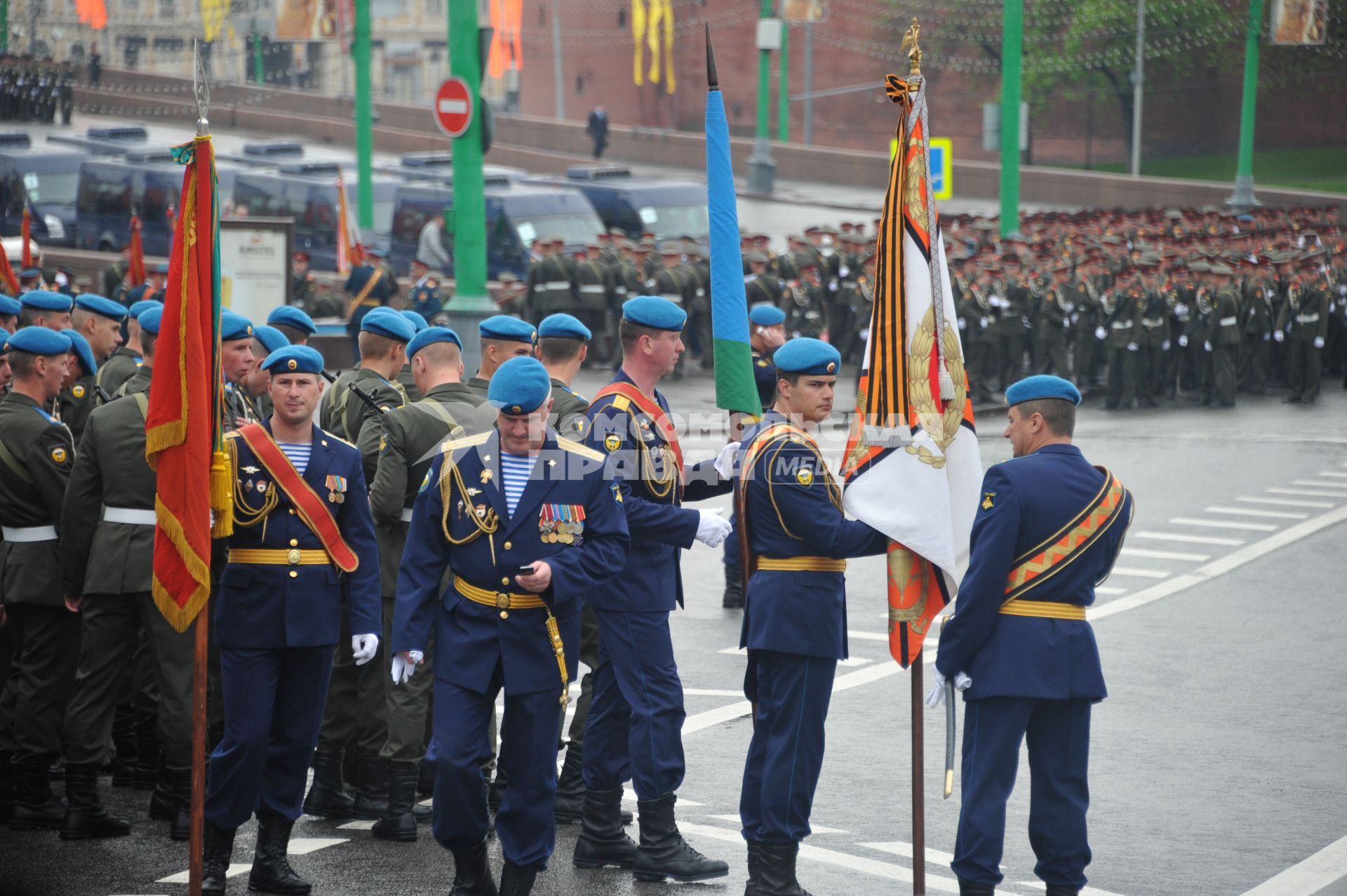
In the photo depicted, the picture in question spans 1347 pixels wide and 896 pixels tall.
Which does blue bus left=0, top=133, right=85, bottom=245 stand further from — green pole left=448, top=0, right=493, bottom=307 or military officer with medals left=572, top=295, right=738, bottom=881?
military officer with medals left=572, top=295, right=738, bottom=881

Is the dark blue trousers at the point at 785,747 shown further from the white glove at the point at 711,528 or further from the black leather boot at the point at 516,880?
the black leather boot at the point at 516,880

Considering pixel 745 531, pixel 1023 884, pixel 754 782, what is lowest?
pixel 1023 884

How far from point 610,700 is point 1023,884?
5.95 ft

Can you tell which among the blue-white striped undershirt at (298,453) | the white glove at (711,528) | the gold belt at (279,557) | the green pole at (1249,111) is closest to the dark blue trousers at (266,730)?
the gold belt at (279,557)

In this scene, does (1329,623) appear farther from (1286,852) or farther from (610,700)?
(610,700)

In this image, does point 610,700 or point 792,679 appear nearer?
point 792,679

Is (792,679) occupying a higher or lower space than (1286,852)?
higher

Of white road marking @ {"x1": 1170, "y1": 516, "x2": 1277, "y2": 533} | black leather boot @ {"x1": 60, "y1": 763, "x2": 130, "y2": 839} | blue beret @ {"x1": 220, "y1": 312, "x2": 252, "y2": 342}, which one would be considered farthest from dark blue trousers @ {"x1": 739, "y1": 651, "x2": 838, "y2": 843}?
white road marking @ {"x1": 1170, "y1": 516, "x2": 1277, "y2": 533}

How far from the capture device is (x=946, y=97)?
198 feet

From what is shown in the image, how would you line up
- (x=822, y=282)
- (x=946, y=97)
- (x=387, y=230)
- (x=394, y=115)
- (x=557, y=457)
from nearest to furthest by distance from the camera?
(x=557, y=457)
(x=822, y=282)
(x=387, y=230)
(x=394, y=115)
(x=946, y=97)

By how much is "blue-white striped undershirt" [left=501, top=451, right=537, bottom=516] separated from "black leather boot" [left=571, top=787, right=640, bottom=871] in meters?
1.43

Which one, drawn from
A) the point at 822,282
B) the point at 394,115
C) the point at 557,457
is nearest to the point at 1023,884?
the point at 557,457

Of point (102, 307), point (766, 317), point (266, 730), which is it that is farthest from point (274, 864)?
point (766, 317)

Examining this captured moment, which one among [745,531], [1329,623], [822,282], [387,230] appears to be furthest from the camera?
[387,230]
